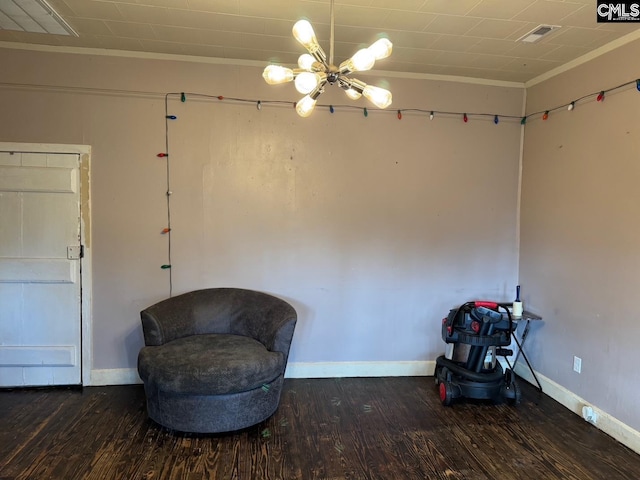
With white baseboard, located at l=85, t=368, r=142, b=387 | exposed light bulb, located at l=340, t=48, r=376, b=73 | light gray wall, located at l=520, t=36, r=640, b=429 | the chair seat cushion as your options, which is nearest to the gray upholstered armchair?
the chair seat cushion

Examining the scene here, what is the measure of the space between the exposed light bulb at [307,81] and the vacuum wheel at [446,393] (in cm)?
239

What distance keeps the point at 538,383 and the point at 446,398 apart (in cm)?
95

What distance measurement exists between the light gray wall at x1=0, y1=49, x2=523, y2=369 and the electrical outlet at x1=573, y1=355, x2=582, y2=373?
816 millimetres

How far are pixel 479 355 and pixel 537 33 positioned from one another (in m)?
2.30

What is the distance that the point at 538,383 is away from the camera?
3.38 m

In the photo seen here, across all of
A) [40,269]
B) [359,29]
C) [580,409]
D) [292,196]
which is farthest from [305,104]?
[580,409]

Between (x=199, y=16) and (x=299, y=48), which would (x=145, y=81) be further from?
(x=299, y=48)

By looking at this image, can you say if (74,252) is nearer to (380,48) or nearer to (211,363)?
(211,363)

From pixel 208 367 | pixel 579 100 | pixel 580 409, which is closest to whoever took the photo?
pixel 208 367

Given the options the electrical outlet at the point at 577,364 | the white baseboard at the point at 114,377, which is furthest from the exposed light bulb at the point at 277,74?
the electrical outlet at the point at 577,364

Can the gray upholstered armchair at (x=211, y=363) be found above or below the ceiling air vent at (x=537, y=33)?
below

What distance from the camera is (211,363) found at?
8.24 ft

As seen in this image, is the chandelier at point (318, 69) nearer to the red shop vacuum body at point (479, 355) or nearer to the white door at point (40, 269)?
the red shop vacuum body at point (479, 355)

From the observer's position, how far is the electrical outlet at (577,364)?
299 centimetres
